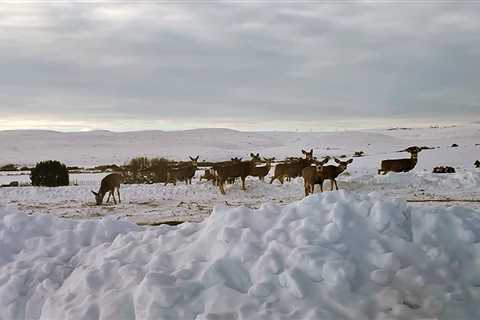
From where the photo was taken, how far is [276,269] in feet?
24.6

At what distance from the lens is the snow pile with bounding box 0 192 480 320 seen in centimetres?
701

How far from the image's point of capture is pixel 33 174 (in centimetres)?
3158

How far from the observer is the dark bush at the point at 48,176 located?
31.6 metres

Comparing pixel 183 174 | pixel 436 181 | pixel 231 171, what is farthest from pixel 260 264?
pixel 183 174

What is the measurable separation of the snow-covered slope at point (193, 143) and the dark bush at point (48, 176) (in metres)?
42.3

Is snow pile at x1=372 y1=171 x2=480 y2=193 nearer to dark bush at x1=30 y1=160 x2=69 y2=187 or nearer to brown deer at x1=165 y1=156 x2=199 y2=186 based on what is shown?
brown deer at x1=165 y1=156 x2=199 y2=186

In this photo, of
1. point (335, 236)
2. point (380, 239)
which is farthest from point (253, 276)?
point (380, 239)

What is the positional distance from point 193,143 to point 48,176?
84.3 metres

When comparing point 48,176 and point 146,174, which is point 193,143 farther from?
point 48,176

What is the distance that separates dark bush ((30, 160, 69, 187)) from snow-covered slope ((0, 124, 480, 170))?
42.3m

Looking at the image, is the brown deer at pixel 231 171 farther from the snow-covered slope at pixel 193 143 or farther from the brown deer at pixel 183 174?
the snow-covered slope at pixel 193 143

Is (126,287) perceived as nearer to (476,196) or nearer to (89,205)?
(89,205)

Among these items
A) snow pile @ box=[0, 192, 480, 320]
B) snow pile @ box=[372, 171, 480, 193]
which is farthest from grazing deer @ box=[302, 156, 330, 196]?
→ snow pile @ box=[0, 192, 480, 320]

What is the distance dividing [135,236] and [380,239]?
4099 millimetres
